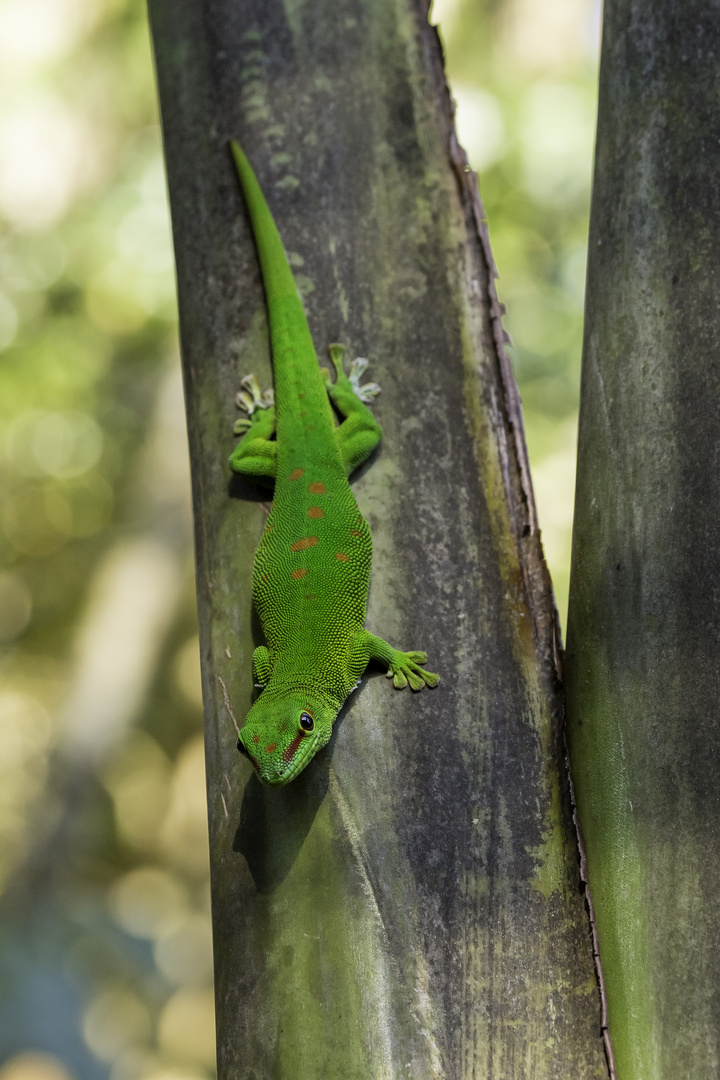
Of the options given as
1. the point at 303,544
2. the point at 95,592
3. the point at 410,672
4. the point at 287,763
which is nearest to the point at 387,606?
the point at 410,672

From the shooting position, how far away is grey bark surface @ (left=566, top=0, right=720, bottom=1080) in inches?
71.2

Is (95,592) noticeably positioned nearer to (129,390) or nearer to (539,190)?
(129,390)

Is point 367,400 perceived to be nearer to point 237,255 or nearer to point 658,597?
point 237,255

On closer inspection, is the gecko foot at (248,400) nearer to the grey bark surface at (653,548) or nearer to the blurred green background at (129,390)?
the grey bark surface at (653,548)

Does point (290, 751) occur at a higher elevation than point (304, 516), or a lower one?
lower

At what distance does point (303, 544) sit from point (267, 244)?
0.95 m

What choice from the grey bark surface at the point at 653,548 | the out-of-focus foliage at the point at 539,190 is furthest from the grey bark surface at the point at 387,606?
the out-of-focus foliage at the point at 539,190

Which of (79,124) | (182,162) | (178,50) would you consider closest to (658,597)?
(182,162)

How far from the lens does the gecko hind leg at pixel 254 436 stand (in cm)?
264

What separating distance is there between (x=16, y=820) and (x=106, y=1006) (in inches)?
139

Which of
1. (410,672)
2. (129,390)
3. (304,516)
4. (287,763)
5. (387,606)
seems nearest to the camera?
(287,763)

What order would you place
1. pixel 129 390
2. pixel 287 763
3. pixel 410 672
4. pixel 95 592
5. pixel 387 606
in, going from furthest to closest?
1. pixel 129 390
2. pixel 95 592
3. pixel 387 606
4. pixel 410 672
5. pixel 287 763

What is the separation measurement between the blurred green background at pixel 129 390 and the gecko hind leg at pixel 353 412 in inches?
269

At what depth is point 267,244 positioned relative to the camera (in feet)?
8.68
